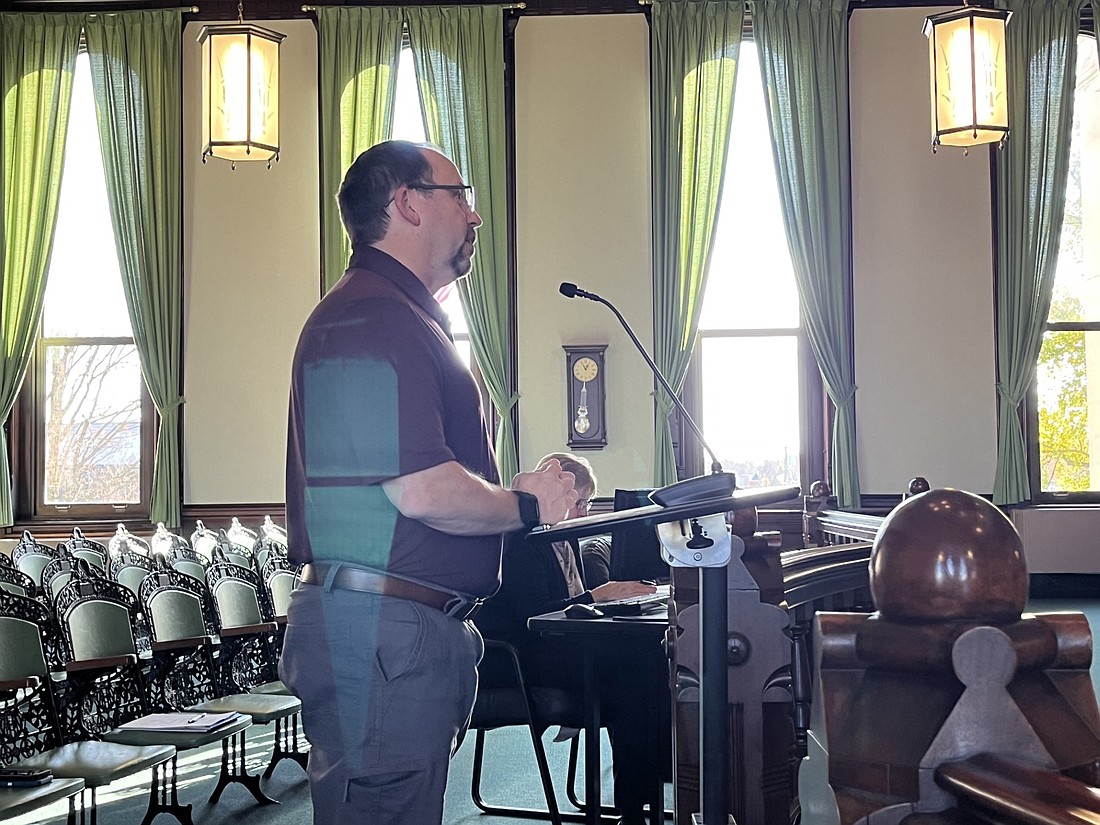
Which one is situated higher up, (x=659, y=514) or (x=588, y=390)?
(x=588, y=390)

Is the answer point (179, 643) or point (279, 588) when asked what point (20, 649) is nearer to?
point (179, 643)

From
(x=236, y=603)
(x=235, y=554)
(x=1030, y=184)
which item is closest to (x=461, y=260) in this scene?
(x=236, y=603)

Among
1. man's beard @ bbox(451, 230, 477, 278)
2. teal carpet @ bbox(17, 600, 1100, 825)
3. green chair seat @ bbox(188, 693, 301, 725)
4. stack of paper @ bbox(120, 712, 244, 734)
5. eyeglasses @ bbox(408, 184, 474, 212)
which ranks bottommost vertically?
teal carpet @ bbox(17, 600, 1100, 825)

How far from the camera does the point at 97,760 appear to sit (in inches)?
133

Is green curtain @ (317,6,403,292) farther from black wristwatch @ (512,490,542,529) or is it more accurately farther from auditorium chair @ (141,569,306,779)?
black wristwatch @ (512,490,542,529)

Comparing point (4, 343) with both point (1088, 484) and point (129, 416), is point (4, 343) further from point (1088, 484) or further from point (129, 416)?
point (1088, 484)

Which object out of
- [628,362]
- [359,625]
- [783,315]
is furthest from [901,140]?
[359,625]

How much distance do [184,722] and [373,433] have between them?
2.35m

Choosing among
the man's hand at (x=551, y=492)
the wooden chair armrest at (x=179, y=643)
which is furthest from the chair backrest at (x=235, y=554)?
the man's hand at (x=551, y=492)

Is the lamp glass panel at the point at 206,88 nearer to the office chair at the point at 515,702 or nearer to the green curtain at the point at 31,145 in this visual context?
the green curtain at the point at 31,145

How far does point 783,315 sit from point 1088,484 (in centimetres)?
281

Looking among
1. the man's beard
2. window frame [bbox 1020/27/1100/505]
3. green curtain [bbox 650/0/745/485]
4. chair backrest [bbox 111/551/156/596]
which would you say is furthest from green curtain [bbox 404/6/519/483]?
the man's beard

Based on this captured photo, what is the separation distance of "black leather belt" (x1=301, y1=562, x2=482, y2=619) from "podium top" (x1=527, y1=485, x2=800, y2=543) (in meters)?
0.52

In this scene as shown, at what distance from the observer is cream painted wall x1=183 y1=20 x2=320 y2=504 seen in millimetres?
9414
